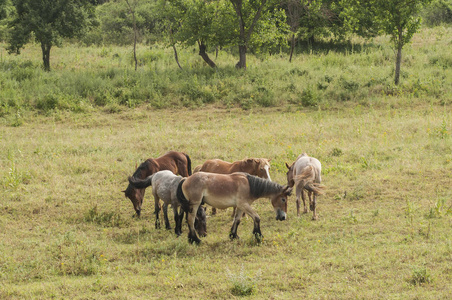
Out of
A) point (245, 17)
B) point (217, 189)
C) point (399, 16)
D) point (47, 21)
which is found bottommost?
point (217, 189)

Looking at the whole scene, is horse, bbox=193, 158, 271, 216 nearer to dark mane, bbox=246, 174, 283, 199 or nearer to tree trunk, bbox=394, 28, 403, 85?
dark mane, bbox=246, 174, 283, 199

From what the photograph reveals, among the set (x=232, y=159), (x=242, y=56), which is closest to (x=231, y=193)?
(x=232, y=159)

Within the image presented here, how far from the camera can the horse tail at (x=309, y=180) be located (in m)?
10.1

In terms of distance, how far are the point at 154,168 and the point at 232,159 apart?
3806 mm

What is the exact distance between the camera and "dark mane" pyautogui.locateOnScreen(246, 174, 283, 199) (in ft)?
29.9

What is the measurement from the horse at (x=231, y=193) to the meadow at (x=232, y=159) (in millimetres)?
531

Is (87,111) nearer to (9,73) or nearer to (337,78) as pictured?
(9,73)

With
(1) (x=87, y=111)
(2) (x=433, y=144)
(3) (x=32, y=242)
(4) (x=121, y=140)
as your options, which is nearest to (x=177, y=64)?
(1) (x=87, y=111)

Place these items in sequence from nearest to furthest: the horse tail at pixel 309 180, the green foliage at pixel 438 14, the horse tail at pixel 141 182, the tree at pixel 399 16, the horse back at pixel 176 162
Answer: the horse tail at pixel 309 180
the horse tail at pixel 141 182
the horse back at pixel 176 162
the tree at pixel 399 16
the green foliage at pixel 438 14

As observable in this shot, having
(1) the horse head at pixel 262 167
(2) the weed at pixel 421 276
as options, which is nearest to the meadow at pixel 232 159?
(2) the weed at pixel 421 276

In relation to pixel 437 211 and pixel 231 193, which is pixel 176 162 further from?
pixel 437 211

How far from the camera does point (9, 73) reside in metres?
23.6

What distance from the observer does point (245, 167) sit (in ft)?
36.1

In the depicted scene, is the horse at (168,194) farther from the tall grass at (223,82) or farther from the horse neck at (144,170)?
the tall grass at (223,82)
